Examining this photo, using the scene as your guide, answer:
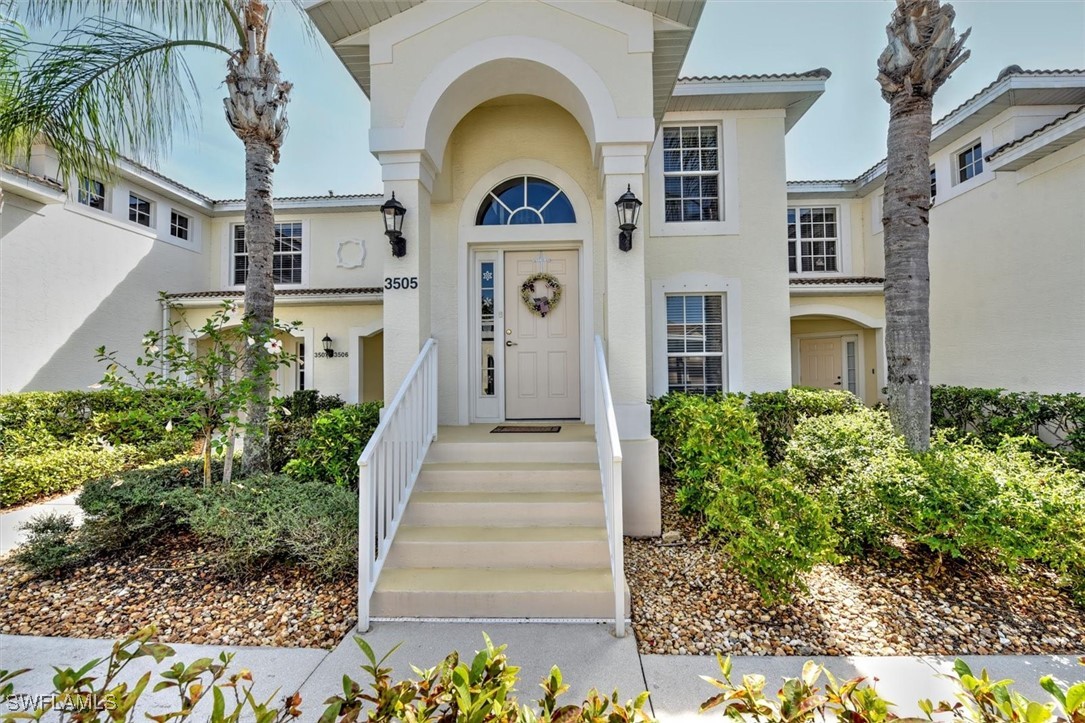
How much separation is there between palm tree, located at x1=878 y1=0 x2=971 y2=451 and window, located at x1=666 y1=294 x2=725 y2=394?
9.81 feet

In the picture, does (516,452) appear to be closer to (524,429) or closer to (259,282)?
(524,429)

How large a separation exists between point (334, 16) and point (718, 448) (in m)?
6.07

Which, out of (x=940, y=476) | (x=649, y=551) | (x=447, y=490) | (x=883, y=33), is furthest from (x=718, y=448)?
(x=883, y=33)

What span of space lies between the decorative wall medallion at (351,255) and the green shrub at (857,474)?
11.3 metres

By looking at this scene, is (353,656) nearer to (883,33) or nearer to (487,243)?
(487,243)

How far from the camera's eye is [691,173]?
311 inches

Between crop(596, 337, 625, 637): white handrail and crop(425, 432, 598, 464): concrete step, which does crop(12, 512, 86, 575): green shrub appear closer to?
crop(425, 432, 598, 464): concrete step

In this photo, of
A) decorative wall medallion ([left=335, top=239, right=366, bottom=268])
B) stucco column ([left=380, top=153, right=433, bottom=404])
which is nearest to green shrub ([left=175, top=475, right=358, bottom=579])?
stucco column ([left=380, top=153, right=433, bottom=404])

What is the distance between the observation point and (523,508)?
4.26m

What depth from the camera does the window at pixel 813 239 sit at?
471 inches

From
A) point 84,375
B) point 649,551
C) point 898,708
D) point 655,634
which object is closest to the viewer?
point 898,708

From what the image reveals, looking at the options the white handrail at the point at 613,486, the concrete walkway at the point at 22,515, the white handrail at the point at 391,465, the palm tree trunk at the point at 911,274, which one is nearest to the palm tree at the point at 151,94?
the white handrail at the point at 391,465

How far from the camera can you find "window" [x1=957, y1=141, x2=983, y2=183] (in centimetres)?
916

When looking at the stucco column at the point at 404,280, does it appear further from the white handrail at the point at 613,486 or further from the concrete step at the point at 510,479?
the white handrail at the point at 613,486
